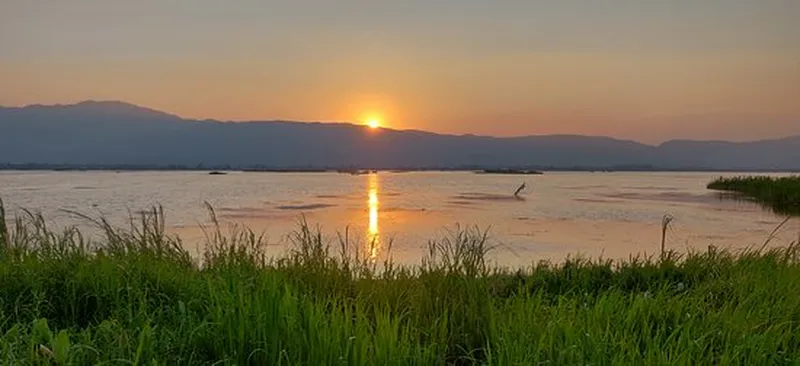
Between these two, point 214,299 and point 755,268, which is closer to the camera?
point 214,299

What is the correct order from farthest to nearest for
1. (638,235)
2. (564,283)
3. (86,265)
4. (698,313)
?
(638,235) → (564,283) → (86,265) → (698,313)

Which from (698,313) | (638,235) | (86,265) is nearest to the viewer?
(698,313)

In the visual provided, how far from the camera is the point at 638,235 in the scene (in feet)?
65.0

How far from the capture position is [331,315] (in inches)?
185

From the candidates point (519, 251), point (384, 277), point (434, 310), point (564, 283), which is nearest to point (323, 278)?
point (384, 277)

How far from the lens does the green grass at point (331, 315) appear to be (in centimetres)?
422

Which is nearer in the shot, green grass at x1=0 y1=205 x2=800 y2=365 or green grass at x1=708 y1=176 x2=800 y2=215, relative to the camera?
green grass at x1=0 y1=205 x2=800 y2=365

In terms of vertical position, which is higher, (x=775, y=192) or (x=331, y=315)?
(x=331, y=315)

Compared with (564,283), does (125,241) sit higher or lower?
higher

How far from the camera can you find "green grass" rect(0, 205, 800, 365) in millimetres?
4219

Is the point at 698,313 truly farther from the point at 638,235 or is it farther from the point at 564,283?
the point at 638,235

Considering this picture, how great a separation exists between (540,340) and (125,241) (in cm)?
586

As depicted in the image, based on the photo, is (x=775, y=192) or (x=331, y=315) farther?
(x=775, y=192)

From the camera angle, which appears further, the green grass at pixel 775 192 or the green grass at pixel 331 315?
the green grass at pixel 775 192
